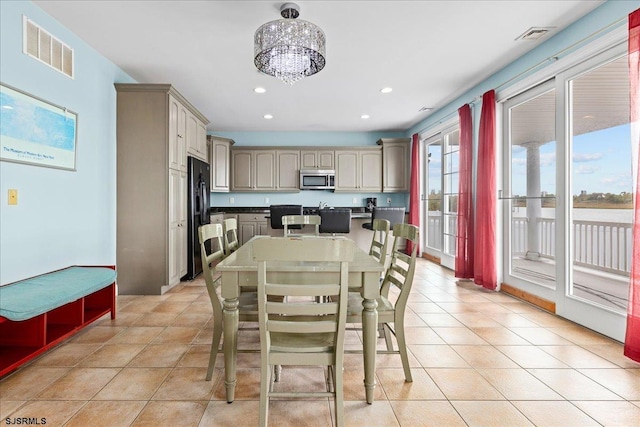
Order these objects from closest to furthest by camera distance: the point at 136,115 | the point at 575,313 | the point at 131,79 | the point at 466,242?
the point at 575,313
the point at 136,115
the point at 131,79
the point at 466,242

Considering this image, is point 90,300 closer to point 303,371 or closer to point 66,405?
point 66,405

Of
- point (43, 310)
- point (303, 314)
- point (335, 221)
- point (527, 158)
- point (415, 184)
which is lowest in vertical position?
point (43, 310)

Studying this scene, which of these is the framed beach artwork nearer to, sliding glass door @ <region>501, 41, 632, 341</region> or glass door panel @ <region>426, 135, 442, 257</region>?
sliding glass door @ <region>501, 41, 632, 341</region>

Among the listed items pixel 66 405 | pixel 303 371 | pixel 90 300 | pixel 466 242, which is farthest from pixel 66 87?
pixel 466 242

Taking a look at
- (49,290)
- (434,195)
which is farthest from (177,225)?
(434,195)

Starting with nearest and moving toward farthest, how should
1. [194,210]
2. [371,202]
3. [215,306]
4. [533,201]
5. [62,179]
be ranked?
[215,306] < [62,179] < [194,210] < [533,201] < [371,202]

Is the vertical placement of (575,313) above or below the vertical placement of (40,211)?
below

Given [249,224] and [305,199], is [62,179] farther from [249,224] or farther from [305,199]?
[305,199]

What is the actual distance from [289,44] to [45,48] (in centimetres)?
206

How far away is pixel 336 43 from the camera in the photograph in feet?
10.2

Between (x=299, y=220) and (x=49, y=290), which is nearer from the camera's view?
(x=49, y=290)

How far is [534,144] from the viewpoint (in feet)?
13.5

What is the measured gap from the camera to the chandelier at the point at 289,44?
2.46 metres

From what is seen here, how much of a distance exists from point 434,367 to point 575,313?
5.48 ft
